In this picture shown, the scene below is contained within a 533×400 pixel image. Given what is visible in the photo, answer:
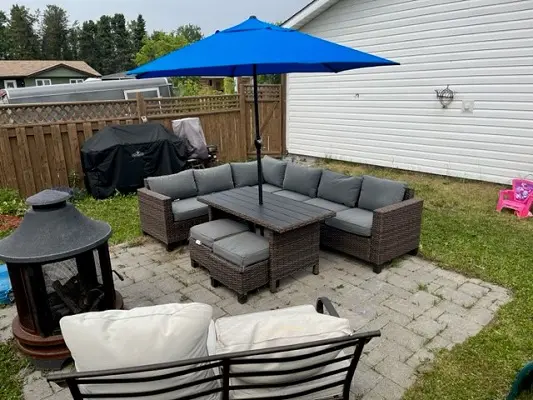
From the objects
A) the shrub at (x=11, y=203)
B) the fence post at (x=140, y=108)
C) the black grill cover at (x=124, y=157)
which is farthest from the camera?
the fence post at (x=140, y=108)

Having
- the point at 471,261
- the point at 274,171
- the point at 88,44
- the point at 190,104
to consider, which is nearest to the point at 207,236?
the point at 274,171

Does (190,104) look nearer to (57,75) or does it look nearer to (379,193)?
(379,193)

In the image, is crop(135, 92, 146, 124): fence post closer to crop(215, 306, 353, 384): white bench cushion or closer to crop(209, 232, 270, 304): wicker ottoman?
crop(209, 232, 270, 304): wicker ottoman

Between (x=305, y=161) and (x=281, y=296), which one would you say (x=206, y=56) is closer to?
(x=281, y=296)

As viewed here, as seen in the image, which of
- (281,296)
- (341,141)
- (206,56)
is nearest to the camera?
(206,56)

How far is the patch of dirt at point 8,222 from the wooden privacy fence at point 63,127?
3.39 ft

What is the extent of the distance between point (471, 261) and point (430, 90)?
452 cm

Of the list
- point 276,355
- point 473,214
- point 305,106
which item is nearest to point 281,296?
point 276,355

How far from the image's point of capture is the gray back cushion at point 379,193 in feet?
13.6

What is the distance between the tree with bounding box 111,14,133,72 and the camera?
46.5 meters

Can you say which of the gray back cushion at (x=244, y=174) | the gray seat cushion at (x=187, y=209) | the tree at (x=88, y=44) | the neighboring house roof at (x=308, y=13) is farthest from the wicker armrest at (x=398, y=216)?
the tree at (x=88, y=44)

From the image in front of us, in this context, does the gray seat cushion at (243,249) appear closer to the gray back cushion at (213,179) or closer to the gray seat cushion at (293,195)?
the gray seat cushion at (293,195)

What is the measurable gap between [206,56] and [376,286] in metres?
2.59

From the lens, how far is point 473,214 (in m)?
5.52
